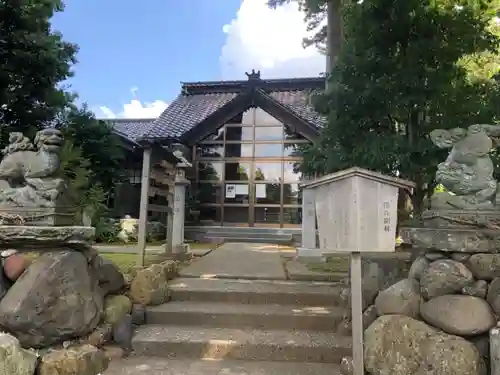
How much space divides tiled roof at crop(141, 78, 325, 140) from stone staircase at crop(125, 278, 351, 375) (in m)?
10.0

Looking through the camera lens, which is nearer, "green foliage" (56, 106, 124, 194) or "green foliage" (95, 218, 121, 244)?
"green foliage" (95, 218, 121, 244)

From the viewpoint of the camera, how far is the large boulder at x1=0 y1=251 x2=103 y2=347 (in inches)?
133

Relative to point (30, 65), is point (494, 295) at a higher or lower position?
lower

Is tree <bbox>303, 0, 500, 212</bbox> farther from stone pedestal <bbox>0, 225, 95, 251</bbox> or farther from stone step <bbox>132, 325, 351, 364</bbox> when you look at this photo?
stone pedestal <bbox>0, 225, 95, 251</bbox>

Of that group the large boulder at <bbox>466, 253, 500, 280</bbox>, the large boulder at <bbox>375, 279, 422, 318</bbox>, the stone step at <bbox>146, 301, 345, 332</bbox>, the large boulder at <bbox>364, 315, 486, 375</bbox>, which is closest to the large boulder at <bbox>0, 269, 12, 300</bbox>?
the stone step at <bbox>146, 301, 345, 332</bbox>

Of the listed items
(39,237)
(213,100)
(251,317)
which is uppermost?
(213,100)

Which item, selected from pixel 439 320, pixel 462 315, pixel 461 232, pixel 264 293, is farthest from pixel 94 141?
pixel 462 315

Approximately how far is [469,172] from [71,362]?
12.9ft

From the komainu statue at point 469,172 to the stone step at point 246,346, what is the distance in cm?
171

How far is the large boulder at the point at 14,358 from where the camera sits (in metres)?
3.05

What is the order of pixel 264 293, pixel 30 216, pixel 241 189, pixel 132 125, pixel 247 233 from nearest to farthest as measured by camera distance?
pixel 30 216, pixel 264 293, pixel 247 233, pixel 241 189, pixel 132 125

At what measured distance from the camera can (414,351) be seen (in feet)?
9.92

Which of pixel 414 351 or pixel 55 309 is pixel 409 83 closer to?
pixel 414 351

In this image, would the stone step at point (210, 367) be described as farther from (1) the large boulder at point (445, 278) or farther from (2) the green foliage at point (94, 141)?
(2) the green foliage at point (94, 141)
